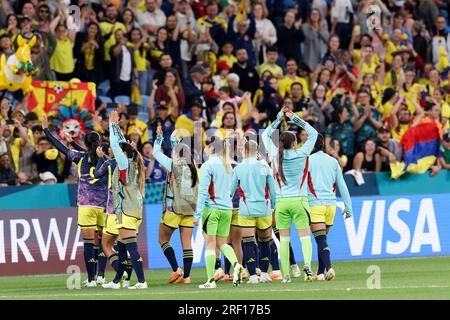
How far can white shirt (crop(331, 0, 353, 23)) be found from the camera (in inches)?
1227

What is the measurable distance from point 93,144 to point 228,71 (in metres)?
8.85

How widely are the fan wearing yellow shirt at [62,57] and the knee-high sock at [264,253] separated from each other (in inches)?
325

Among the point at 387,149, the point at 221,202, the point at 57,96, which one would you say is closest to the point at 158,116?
the point at 57,96

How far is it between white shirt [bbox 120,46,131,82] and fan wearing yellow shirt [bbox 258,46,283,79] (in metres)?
3.19

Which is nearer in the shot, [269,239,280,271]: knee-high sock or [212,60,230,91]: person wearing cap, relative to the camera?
[269,239,280,271]: knee-high sock

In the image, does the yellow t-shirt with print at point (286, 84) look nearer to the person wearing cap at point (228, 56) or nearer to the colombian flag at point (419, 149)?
the person wearing cap at point (228, 56)

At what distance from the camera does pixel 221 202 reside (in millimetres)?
19141

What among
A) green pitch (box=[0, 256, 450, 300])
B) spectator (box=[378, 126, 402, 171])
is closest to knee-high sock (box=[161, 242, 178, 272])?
green pitch (box=[0, 256, 450, 300])

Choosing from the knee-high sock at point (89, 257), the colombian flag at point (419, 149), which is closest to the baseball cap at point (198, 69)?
the colombian flag at point (419, 149)

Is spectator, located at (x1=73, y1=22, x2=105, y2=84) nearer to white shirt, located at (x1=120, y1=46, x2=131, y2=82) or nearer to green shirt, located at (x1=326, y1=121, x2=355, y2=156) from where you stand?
white shirt, located at (x1=120, y1=46, x2=131, y2=82)

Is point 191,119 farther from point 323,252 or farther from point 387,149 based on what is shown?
point 323,252

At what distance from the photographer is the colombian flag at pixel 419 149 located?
26.1 metres

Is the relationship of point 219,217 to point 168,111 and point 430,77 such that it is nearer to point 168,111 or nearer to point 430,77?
point 168,111

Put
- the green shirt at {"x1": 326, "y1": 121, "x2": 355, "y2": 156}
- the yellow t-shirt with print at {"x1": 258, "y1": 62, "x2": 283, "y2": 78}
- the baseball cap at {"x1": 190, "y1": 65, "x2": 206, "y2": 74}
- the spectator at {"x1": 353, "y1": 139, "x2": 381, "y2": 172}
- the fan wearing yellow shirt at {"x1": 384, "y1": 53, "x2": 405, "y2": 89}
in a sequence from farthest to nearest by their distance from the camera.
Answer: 1. the fan wearing yellow shirt at {"x1": 384, "y1": 53, "x2": 405, "y2": 89}
2. the yellow t-shirt with print at {"x1": 258, "y1": 62, "x2": 283, "y2": 78}
3. the baseball cap at {"x1": 190, "y1": 65, "x2": 206, "y2": 74}
4. the green shirt at {"x1": 326, "y1": 121, "x2": 355, "y2": 156}
5. the spectator at {"x1": 353, "y1": 139, "x2": 381, "y2": 172}
